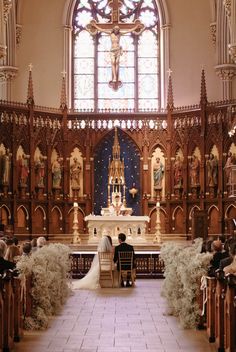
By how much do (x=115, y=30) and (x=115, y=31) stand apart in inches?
2.7

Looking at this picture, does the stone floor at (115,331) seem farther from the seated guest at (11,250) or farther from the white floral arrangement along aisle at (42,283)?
the seated guest at (11,250)

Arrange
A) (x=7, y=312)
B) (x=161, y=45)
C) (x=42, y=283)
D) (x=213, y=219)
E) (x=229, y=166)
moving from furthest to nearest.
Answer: (x=161, y=45) → (x=213, y=219) → (x=229, y=166) → (x=42, y=283) → (x=7, y=312)


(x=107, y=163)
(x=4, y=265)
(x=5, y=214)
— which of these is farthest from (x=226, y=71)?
(x=4, y=265)

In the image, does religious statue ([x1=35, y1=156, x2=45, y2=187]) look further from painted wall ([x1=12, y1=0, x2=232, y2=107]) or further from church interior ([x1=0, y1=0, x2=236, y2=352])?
painted wall ([x1=12, y1=0, x2=232, y2=107])

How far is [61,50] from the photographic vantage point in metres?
31.8

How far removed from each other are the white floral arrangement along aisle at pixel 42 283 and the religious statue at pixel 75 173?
1442 cm

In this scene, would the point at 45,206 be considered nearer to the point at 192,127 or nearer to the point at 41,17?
the point at 192,127

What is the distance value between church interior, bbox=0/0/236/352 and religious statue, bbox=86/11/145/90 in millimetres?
45

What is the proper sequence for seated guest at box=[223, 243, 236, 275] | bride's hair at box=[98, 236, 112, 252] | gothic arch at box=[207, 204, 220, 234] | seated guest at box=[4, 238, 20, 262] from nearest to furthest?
1. seated guest at box=[223, 243, 236, 275]
2. seated guest at box=[4, 238, 20, 262]
3. bride's hair at box=[98, 236, 112, 252]
4. gothic arch at box=[207, 204, 220, 234]

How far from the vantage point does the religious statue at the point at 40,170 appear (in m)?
28.0

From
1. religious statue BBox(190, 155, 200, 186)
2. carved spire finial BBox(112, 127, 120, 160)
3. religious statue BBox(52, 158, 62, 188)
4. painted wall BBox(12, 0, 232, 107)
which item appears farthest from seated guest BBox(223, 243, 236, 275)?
painted wall BBox(12, 0, 232, 107)

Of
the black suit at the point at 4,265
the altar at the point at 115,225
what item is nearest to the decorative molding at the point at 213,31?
the altar at the point at 115,225

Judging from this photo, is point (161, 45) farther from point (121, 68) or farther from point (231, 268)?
point (231, 268)

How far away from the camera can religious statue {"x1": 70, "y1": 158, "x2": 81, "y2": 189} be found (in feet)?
94.1
